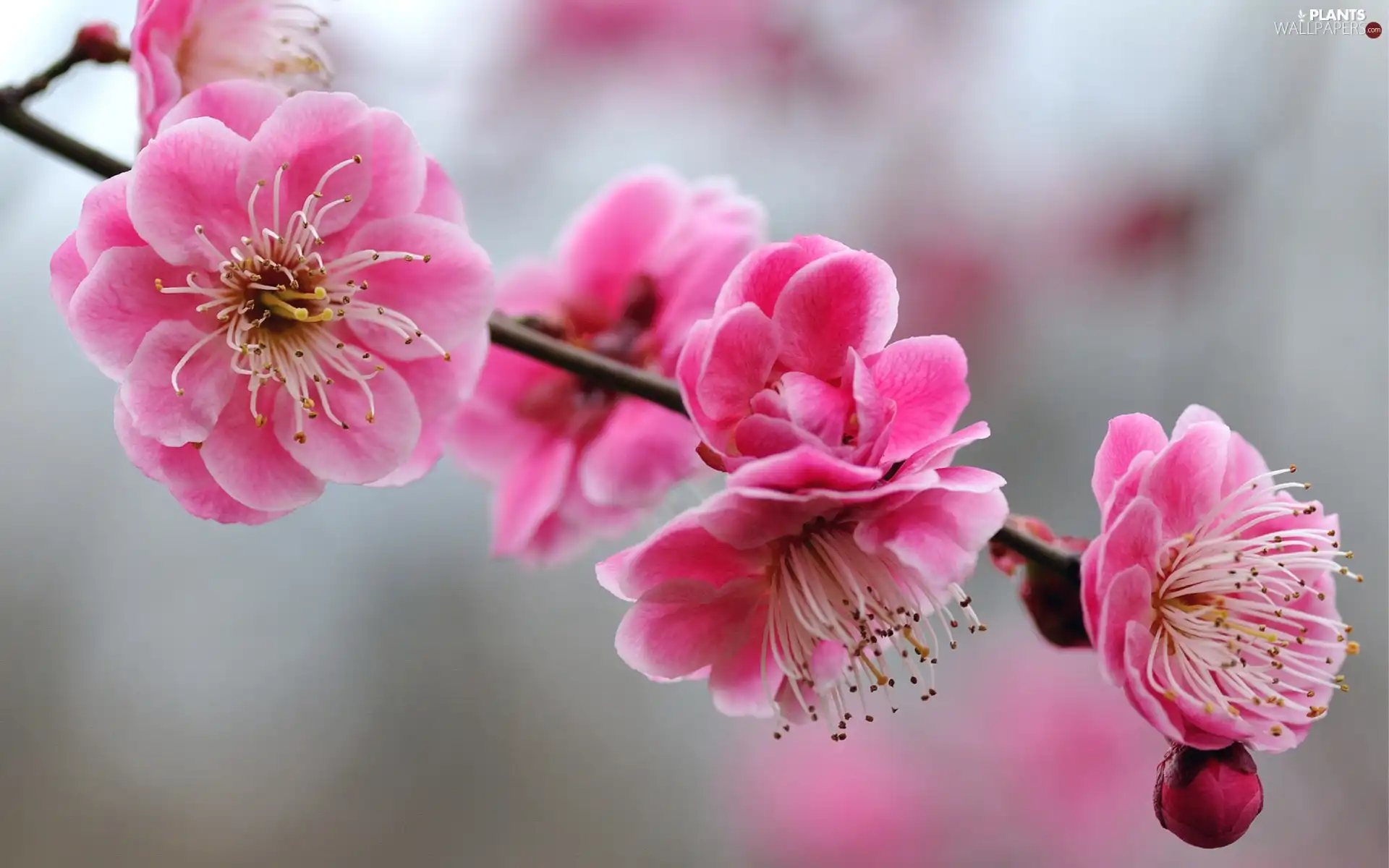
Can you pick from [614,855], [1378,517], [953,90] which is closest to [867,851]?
[614,855]

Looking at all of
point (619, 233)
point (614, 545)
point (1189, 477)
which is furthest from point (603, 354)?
point (614, 545)

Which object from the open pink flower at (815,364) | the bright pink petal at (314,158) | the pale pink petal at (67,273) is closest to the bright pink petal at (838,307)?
the open pink flower at (815,364)

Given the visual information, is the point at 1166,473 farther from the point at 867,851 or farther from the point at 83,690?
the point at 83,690

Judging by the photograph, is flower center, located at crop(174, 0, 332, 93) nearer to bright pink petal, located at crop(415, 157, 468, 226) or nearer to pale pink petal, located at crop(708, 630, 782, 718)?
bright pink petal, located at crop(415, 157, 468, 226)

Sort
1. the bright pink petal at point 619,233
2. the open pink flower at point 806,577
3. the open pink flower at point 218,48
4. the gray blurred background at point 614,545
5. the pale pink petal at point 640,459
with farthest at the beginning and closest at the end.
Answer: the gray blurred background at point 614,545
the bright pink petal at point 619,233
the pale pink petal at point 640,459
the open pink flower at point 218,48
the open pink flower at point 806,577

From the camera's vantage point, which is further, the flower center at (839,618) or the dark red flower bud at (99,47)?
the dark red flower bud at (99,47)

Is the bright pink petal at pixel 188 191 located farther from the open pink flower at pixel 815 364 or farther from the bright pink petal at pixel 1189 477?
the bright pink petal at pixel 1189 477
